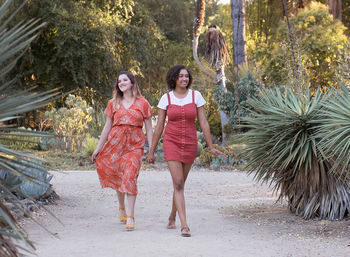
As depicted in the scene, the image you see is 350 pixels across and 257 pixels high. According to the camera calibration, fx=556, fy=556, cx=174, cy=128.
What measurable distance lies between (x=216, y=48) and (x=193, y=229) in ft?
33.7

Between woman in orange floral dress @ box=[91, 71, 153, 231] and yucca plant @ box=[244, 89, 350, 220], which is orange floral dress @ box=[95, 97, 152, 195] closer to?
woman in orange floral dress @ box=[91, 71, 153, 231]

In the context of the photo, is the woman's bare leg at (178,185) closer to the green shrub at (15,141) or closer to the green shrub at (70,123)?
the green shrub at (15,141)

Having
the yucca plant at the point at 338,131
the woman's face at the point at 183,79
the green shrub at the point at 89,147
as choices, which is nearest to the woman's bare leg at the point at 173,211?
the woman's face at the point at 183,79

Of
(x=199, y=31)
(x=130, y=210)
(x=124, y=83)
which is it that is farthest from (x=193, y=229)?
(x=199, y=31)

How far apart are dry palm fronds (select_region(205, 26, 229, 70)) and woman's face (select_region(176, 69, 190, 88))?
9.70 m

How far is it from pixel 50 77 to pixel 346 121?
16.2 metres

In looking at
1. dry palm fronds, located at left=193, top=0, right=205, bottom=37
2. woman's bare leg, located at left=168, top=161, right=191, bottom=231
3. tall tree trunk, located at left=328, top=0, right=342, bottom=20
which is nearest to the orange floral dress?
woman's bare leg, located at left=168, top=161, right=191, bottom=231

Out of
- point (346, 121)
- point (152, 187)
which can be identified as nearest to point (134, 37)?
point (152, 187)

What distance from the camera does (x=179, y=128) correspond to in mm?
5883

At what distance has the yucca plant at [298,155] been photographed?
600 centimetres

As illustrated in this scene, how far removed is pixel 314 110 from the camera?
6137 mm

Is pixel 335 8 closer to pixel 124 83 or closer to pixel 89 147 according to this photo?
pixel 89 147

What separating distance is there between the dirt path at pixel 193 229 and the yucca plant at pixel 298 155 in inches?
9.3

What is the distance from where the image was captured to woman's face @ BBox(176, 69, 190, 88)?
235 inches
